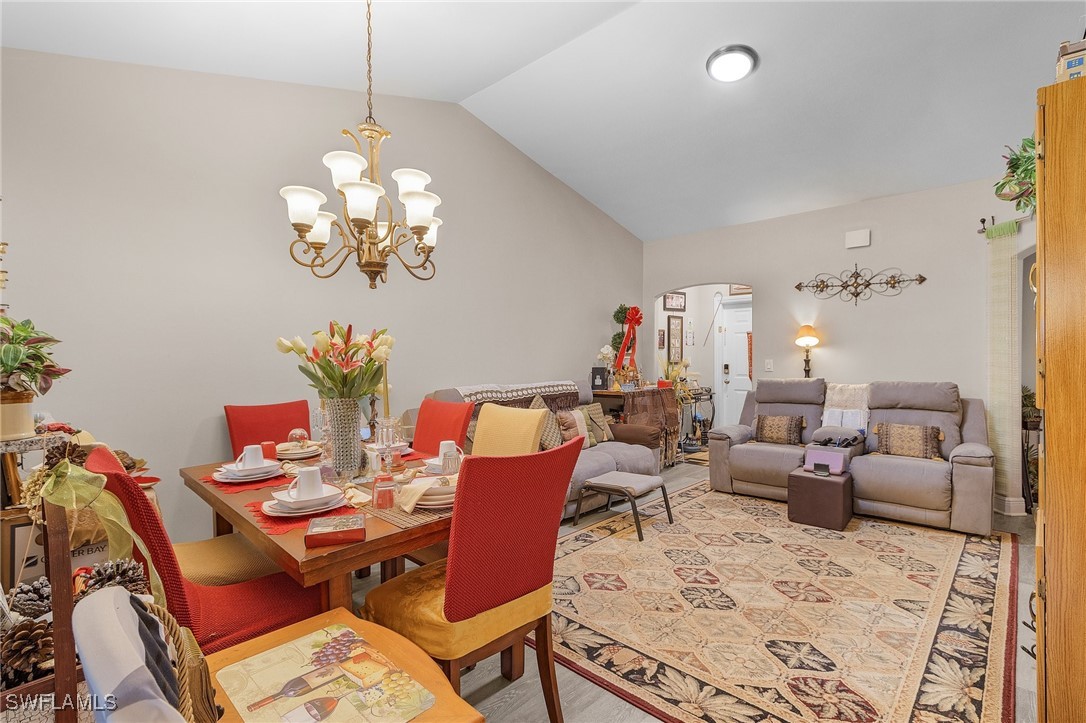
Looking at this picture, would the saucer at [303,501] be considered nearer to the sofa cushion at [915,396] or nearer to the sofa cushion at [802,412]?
the sofa cushion at [802,412]

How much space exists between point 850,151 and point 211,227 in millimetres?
4657

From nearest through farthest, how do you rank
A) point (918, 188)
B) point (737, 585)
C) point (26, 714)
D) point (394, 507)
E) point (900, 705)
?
point (26, 714)
point (394, 507)
point (900, 705)
point (737, 585)
point (918, 188)

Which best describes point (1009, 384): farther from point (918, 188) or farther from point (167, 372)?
point (167, 372)

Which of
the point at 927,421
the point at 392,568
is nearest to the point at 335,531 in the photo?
the point at 392,568

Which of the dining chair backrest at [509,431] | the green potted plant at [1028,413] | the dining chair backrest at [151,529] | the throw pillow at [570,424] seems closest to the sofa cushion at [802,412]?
the green potted plant at [1028,413]

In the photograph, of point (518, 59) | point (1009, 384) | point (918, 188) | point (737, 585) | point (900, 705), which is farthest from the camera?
point (918, 188)

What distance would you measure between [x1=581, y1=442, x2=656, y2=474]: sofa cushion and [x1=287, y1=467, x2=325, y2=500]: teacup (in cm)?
284

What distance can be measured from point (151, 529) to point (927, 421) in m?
4.93

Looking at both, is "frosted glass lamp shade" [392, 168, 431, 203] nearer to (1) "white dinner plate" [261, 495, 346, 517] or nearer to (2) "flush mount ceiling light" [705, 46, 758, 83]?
(1) "white dinner plate" [261, 495, 346, 517]

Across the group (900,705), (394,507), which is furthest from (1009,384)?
(394,507)

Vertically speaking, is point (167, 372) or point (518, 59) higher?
point (518, 59)

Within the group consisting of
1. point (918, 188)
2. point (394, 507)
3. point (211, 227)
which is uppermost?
point (918, 188)

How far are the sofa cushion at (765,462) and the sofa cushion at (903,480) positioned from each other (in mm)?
428

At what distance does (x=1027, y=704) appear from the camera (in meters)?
1.79
